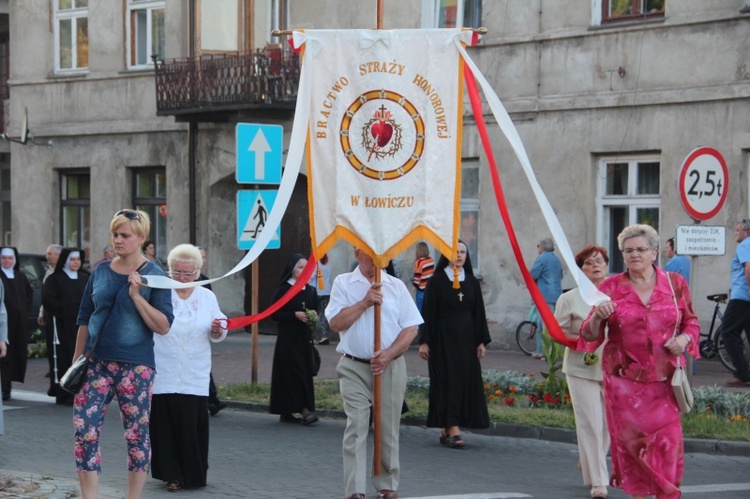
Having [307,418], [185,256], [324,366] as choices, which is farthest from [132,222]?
[324,366]

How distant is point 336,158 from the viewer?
9.45 meters

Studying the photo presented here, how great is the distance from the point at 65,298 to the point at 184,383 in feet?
21.7

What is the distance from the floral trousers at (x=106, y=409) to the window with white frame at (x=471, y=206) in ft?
50.8

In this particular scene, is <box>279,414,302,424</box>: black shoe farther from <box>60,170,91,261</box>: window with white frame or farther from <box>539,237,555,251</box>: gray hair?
<box>60,170,91,261</box>: window with white frame

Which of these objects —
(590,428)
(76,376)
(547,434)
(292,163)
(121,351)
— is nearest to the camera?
(76,376)

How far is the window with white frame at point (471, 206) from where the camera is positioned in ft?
78.3

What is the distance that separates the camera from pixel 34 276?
2306 cm

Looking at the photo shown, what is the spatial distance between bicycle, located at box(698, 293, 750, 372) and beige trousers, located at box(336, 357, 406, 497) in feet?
32.6

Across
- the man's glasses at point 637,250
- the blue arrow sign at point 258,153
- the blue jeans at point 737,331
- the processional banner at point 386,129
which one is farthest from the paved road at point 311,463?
the blue jeans at point 737,331

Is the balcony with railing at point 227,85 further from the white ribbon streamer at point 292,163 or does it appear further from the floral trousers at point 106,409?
the floral trousers at point 106,409

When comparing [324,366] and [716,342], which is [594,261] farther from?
[324,366]

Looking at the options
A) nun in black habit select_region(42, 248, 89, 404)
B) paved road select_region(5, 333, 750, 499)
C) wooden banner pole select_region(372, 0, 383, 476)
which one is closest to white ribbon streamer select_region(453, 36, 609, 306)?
wooden banner pole select_region(372, 0, 383, 476)

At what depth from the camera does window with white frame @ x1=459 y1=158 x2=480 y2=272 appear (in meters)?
23.9

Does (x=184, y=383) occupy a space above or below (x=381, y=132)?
below
